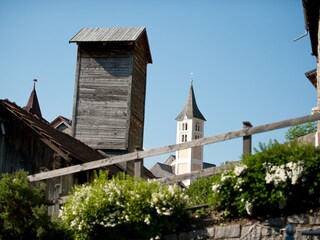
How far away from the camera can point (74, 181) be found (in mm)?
14453

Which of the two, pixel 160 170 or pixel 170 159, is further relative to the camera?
pixel 170 159

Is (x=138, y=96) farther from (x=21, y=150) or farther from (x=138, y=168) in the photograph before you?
(x=138, y=168)

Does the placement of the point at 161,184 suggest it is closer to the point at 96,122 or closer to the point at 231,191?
the point at 231,191

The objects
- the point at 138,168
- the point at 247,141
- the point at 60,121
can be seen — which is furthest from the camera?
the point at 60,121

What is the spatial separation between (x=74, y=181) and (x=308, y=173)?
26.6ft

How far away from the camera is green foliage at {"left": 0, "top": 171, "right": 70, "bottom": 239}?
8664 mm

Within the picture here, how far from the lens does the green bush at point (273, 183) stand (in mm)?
7730

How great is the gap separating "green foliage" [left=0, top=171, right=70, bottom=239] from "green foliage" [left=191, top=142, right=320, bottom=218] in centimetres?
278

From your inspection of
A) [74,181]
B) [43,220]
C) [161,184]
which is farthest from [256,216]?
[74,181]

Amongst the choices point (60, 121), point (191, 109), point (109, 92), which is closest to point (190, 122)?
point (191, 109)

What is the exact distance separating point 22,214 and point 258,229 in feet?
12.6

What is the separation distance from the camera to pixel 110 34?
20.8 meters

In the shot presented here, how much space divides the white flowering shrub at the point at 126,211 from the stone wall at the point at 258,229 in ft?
1.61

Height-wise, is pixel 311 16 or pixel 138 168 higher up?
pixel 311 16
